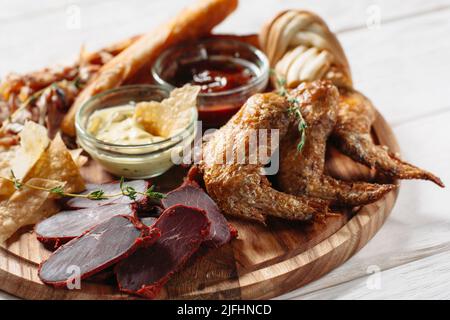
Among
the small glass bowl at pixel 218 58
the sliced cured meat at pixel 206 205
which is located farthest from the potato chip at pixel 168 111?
the sliced cured meat at pixel 206 205

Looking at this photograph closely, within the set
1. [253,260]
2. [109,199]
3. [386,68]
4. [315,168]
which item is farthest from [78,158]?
[386,68]

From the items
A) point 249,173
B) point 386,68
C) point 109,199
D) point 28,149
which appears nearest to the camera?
point 249,173

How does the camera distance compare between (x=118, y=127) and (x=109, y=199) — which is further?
(x=118, y=127)

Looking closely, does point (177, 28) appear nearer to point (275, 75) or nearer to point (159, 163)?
point (275, 75)

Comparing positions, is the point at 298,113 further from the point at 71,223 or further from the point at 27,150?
the point at 27,150

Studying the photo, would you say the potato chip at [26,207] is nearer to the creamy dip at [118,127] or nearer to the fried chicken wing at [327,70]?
the creamy dip at [118,127]

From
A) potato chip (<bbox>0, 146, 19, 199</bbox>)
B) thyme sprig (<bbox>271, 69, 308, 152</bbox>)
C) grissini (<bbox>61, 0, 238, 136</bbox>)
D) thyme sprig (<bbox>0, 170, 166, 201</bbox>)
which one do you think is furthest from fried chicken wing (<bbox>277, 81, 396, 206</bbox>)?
potato chip (<bbox>0, 146, 19, 199</bbox>)

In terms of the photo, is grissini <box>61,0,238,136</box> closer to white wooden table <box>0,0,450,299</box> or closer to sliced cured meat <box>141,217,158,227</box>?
white wooden table <box>0,0,450,299</box>

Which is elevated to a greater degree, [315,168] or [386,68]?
[315,168]
